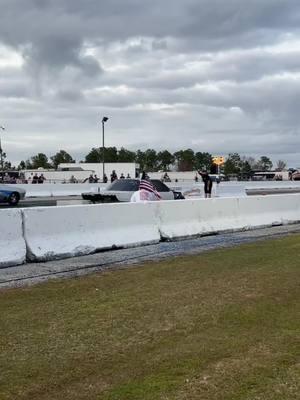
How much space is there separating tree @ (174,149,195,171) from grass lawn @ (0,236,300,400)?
159 meters

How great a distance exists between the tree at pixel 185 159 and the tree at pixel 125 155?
44.3 feet

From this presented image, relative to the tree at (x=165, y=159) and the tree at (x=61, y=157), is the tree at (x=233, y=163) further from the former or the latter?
the tree at (x=61, y=157)

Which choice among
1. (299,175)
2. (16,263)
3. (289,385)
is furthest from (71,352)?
(299,175)

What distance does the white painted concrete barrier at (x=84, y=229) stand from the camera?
10273 millimetres

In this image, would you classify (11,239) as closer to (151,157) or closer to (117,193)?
(117,193)

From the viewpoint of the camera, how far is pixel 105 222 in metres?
11.8

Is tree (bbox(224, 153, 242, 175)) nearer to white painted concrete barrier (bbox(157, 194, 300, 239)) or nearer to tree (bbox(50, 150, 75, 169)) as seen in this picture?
tree (bbox(50, 150, 75, 169))

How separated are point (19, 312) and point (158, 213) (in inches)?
267

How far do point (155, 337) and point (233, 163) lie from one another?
169 metres

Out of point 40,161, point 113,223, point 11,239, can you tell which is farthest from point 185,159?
point 11,239

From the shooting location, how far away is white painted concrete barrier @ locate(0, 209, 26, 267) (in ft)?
31.6

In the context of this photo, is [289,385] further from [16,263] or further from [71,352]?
[16,263]

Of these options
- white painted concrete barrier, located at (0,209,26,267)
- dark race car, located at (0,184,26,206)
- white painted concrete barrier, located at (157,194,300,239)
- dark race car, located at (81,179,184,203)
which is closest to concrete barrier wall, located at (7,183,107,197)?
dark race car, located at (0,184,26,206)

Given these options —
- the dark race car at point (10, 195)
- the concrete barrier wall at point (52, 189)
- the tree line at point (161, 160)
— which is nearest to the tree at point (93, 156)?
the tree line at point (161, 160)
